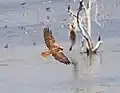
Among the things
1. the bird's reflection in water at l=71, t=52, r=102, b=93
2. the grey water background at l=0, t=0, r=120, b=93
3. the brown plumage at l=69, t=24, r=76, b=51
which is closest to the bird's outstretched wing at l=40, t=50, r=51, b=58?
the grey water background at l=0, t=0, r=120, b=93

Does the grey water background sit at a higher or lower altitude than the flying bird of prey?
lower

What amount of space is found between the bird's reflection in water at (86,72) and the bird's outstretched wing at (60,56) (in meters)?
0.13

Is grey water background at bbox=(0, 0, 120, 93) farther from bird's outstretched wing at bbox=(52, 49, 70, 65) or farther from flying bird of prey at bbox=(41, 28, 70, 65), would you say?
flying bird of prey at bbox=(41, 28, 70, 65)

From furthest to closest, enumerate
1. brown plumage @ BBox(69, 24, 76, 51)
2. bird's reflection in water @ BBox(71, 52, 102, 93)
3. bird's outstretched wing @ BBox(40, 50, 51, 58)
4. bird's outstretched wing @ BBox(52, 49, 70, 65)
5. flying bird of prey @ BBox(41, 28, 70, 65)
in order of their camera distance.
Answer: brown plumage @ BBox(69, 24, 76, 51) → bird's outstretched wing @ BBox(40, 50, 51, 58) → bird's outstretched wing @ BBox(52, 49, 70, 65) → flying bird of prey @ BBox(41, 28, 70, 65) → bird's reflection in water @ BBox(71, 52, 102, 93)

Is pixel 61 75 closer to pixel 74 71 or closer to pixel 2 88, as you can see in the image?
pixel 74 71

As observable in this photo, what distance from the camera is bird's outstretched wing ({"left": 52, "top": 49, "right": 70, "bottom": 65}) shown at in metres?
8.58

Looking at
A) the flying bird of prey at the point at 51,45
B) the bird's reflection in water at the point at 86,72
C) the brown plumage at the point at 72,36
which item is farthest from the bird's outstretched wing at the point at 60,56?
the brown plumage at the point at 72,36

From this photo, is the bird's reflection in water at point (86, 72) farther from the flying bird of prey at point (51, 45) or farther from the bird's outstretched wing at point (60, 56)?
the flying bird of prey at point (51, 45)

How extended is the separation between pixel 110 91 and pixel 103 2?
23.7 feet

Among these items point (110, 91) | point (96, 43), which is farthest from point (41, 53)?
point (110, 91)

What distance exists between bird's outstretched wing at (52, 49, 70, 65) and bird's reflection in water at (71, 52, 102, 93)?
0.44 feet

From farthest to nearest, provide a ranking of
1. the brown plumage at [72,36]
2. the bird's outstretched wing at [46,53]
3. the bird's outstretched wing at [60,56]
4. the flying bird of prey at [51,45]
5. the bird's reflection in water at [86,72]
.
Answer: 1. the brown plumage at [72,36]
2. the bird's outstretched wing at [46,53]
3. the bird's outstretched wing at [60,56]
4. the flying bird of prey at [51,45]
5. the bird's reflection in water at [86,72]

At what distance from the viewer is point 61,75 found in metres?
9.01

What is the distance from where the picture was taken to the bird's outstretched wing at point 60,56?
8578mm
